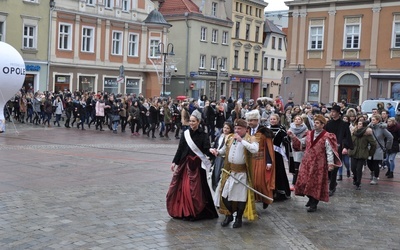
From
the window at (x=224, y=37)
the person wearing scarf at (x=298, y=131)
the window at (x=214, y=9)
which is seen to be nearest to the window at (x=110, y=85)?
the window at (x=214, y=9)

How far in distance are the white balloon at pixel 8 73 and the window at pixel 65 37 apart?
19.3 metres

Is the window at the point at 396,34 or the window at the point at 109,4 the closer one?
the window at the point at 396,34

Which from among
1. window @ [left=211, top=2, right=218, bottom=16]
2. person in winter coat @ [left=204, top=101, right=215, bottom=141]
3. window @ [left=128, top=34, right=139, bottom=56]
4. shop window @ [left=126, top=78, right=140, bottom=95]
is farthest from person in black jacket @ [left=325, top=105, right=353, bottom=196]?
window @ [left=211, top=2, right=218, bottom=16]

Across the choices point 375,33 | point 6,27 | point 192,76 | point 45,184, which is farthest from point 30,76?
point 45,184

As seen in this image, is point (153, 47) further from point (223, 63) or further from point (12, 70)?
point (12, 70)

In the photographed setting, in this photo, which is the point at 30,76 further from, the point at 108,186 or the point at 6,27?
the point at 108,186

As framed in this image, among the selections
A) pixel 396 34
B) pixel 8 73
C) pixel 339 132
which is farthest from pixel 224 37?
pixel 339 132

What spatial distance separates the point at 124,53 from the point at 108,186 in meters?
36.1

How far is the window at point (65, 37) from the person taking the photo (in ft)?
136

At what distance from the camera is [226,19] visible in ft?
197

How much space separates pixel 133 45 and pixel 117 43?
1.84 metres

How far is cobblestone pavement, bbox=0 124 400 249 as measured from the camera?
Result: 746cm

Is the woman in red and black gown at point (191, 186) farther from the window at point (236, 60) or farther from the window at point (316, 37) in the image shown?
the window at point (236, 60)

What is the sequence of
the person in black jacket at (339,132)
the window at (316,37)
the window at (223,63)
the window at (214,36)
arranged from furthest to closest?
the window at (223,63) → the window at (214,36) → the window at (316,37) → the person in black jacket at (339,132)
